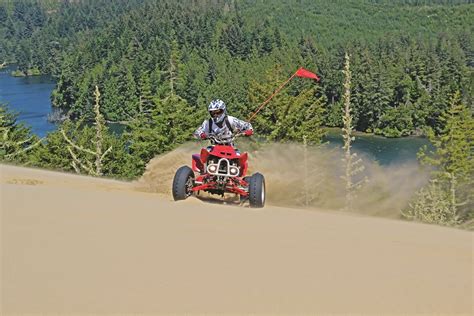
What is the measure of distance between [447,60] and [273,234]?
374 feet

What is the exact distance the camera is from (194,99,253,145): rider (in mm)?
10688

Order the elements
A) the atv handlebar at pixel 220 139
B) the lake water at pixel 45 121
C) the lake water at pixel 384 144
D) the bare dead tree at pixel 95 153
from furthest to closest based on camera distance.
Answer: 1. the lake water at pixel 384 144
2. the lake water at pixel 45 121
3. the bare dead tree at pixel 95 153
4. the atv handlebar at pixel 220 139

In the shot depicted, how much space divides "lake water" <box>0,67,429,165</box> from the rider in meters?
43.7

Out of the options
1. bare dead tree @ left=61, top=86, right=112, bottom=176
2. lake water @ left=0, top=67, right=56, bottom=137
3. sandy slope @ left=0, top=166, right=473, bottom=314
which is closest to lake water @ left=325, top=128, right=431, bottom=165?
lake water @ left=0, top=67, right=56, bottom=137

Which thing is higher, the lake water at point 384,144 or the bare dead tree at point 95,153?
the bare dead tree at point 95,153

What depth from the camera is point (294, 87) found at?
307 feet

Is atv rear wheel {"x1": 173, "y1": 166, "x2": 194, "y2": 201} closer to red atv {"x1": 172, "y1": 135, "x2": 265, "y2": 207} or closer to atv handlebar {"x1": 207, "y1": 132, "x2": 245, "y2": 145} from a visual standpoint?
red atv {"x1": 172, "y1": 135, "x2": 265, "y2": 207}

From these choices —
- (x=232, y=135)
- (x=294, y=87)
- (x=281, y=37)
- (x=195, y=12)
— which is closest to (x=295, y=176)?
(x=232, y=135)

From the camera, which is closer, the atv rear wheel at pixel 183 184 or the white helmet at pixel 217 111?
the atv rear wheel at pixel 183 184

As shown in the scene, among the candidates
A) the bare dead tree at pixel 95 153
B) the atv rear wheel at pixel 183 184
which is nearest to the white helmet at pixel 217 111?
the atv rear wheel at pixel 183 184

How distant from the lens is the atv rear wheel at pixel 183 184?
34.4ft

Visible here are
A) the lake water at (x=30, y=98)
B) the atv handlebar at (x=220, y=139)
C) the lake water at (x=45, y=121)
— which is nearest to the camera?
the atv handlebar at (x=220, y=139)

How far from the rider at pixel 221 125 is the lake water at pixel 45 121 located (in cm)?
4367

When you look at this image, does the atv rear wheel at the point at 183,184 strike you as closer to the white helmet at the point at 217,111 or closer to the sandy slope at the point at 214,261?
the white helmet at the point at 217,111
